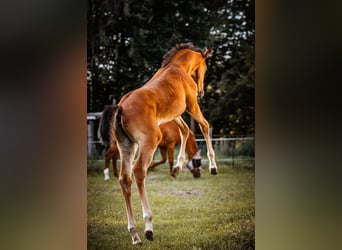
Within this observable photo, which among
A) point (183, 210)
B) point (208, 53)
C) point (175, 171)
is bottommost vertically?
point (183, 210)

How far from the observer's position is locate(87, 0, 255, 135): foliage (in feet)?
10.3

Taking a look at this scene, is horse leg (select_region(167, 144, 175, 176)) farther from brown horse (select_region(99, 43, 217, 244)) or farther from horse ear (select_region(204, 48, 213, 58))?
horse ear (select_region(204, 48, 213, 58))

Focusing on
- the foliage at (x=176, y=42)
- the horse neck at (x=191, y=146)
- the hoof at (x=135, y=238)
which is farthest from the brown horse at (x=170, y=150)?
the hoof at (x=135, y=238)

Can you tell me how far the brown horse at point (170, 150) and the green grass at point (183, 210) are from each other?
0.13 feet

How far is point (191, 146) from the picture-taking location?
319cm

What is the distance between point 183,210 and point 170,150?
14.6 inches

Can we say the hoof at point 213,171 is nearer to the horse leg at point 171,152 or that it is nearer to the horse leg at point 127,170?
the horse leg at point 171,152

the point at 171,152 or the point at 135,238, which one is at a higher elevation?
the point at 171,152

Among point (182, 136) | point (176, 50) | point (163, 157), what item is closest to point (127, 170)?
point (163, 157)

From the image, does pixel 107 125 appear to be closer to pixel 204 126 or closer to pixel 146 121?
pixel 146 121

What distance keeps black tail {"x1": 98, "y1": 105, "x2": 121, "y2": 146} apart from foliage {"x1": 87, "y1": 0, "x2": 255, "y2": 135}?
5 centimetres

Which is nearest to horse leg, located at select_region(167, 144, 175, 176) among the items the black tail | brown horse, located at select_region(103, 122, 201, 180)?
brown horse, located at select_region(103, 122, 201, 180)

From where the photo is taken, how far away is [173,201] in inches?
124
